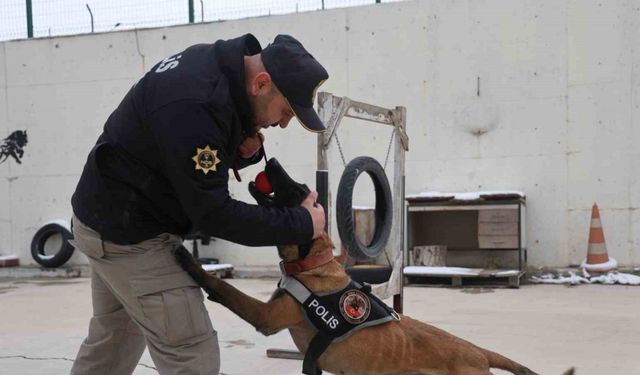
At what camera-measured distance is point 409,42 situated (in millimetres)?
8203

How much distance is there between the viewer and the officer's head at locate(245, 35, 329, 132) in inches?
68.7

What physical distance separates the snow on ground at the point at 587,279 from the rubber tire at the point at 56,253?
20.7ft

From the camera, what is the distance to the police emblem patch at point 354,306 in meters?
2.09

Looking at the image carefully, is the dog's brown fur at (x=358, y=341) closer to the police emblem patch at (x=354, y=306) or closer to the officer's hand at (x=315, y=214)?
the police emblem patch at (x=354, y=306)

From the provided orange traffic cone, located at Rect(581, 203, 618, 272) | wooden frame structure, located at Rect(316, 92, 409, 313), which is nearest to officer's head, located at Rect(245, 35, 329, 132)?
wooden frame structure, located at Rect(316, 92, 409, 313)

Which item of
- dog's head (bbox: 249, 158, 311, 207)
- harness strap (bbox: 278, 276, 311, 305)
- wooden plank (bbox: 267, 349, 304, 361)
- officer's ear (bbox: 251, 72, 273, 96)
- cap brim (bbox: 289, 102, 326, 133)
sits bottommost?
wooden plank (bbox: 267, 349, 304, 361)

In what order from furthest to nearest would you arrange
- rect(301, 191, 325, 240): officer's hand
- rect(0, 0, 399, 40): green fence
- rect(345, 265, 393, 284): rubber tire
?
rect(0, 0, 399, 40): green fence, rect(345, 265, 393, 284): rubber tire, rect(301, 191, 325, 240): officer's hand

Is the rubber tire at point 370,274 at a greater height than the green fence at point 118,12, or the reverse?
the green fence at point 118,12

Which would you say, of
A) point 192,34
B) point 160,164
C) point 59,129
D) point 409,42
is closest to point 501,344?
point 160,164

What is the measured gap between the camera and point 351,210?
4.07 meters

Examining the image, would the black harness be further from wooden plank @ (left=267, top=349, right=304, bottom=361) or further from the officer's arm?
wooden plank @ (left=267, top=349, right=304, bottom=361)

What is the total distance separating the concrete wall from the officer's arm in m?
6.47

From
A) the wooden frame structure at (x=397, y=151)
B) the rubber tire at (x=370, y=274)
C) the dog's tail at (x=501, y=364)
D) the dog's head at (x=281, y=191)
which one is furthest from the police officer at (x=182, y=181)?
the rubber tire at (x=370, y=274)

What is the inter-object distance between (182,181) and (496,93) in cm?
684
